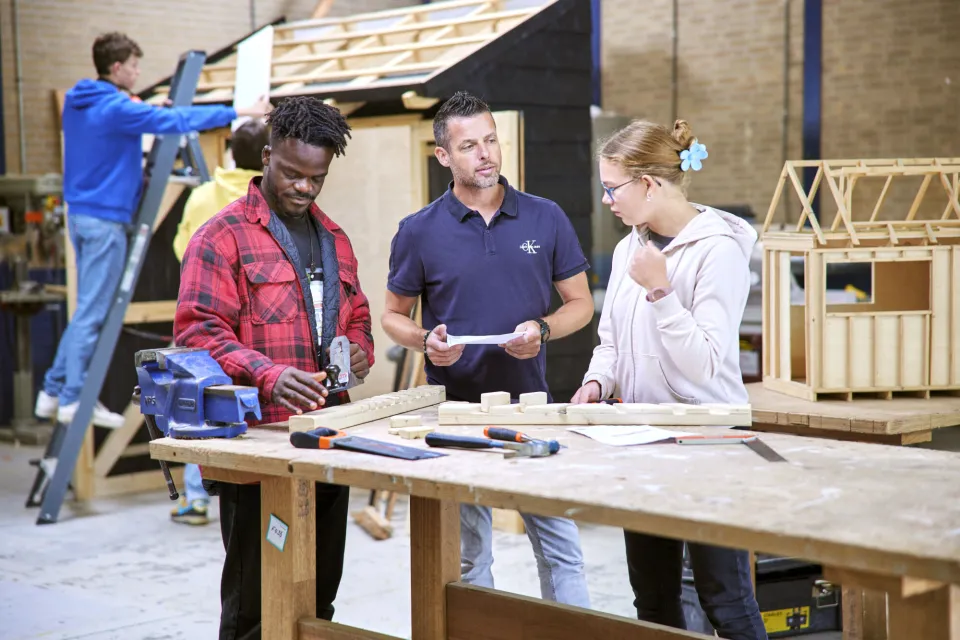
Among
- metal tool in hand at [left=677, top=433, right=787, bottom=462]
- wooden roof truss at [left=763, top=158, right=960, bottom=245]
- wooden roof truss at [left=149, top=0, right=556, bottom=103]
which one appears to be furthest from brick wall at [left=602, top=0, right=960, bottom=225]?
metal tool in hand at [left=677, top=433, right=787, bottom=462]

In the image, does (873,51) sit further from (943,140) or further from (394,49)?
(394,49)

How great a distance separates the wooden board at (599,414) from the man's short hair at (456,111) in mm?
995

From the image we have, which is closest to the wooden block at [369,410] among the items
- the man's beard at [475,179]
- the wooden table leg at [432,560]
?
the wooden table leg at [432,560]

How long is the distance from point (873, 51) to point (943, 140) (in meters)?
1.13

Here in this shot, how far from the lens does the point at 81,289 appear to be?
596cm

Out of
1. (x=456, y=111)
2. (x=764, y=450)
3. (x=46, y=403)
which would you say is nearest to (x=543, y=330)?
(x=456, y=111)

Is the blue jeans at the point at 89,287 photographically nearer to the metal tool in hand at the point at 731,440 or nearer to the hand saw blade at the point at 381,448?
the hand saw blade at the point at 381,448

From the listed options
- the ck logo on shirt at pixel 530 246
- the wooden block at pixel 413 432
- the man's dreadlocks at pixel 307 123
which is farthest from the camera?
the ck logo on shirt at pixel 530 246

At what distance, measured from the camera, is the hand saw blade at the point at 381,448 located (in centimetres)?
242

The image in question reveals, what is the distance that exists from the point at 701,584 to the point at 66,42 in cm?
829

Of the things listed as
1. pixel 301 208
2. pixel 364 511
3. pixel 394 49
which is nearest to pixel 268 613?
pixel 301 208

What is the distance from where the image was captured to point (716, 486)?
212cm

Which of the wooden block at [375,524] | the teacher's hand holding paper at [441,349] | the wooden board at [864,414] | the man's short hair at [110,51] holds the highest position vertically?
the man's short hair at [110,51]

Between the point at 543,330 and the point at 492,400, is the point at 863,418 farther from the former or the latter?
the point at 492,400
